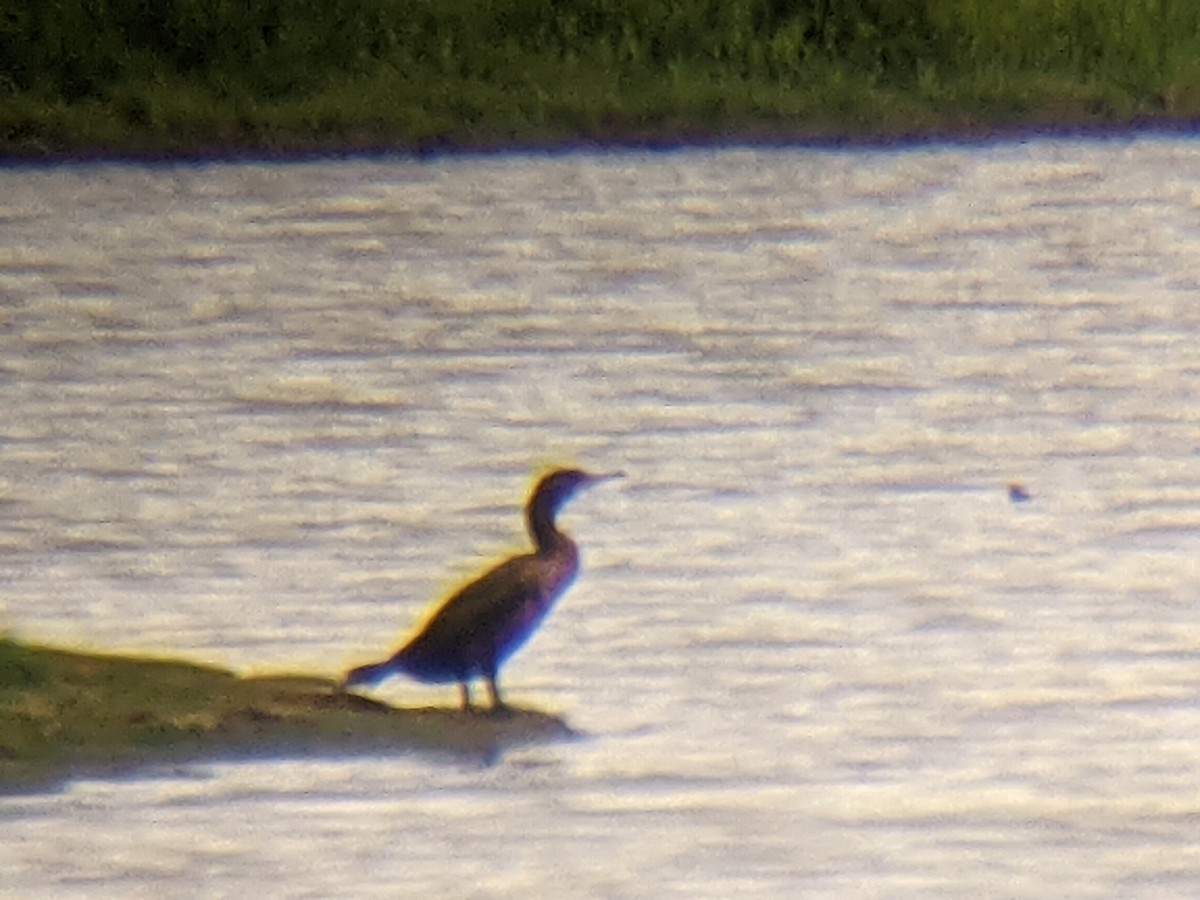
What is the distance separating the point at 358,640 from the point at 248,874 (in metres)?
0.43

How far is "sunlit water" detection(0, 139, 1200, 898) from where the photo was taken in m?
1.86

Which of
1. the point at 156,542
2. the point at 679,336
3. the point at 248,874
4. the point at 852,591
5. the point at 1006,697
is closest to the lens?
the point at 248,874

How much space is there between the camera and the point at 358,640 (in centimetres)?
220

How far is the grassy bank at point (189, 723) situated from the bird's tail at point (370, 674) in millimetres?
19

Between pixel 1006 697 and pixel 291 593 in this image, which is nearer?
pixel 1006 697

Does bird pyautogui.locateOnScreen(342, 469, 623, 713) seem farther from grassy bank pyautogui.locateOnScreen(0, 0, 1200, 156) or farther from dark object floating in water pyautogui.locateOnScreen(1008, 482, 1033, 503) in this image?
grassy bank pyautogui.locateOnScreen(0, 0, 1200, 156)

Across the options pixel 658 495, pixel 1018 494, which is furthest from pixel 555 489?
pixel 1018 494

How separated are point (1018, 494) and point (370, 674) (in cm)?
85

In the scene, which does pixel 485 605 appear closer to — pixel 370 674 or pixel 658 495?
pixel 370 674

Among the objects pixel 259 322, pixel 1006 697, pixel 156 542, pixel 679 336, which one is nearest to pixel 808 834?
pixel 1006 697

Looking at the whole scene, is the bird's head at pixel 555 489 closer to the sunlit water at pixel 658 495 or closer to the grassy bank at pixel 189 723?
the sunlit water at pixel 658 495

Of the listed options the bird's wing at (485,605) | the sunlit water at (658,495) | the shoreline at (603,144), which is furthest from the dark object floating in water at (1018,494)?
the shoreline at (603,144)

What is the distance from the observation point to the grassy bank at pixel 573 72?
4.02 metres

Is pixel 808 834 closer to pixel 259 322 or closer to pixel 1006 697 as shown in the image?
A: pixel 1006 697
